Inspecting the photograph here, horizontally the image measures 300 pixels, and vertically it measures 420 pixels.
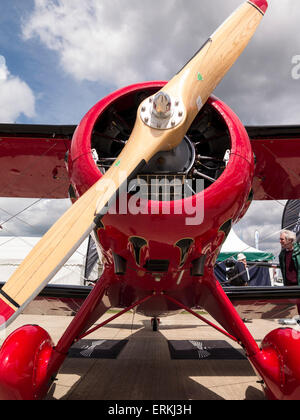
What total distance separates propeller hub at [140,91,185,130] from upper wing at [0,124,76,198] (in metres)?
1.48

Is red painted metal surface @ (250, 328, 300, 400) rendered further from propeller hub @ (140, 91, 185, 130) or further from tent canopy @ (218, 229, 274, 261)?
tent canopy @ (218, 229, 274, 261)

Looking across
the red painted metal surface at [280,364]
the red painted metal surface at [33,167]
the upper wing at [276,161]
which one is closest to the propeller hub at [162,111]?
the upper wing at [276,161]

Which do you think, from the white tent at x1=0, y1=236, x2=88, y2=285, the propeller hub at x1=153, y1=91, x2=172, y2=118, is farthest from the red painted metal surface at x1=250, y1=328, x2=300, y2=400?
the white tent at x1=0, y1=236, x2=88, y2=285

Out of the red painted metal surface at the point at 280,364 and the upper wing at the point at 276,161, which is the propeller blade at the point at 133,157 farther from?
the red painted metal surface at the point at 280,364

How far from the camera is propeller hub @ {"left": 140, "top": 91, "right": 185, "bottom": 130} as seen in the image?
196cm

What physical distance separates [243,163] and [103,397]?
7.72 feet

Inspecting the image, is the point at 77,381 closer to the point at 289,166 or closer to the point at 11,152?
the point at 11,152

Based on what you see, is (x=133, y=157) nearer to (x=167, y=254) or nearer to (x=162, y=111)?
(x=162, y=111)

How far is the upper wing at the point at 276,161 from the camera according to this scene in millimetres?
3260

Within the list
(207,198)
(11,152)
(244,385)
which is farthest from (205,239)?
(11,152)

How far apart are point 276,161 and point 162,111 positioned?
239 centimetres

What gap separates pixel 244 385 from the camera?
3225mm

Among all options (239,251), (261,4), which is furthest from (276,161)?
(239,251)

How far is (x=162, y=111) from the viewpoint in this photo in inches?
77.9
